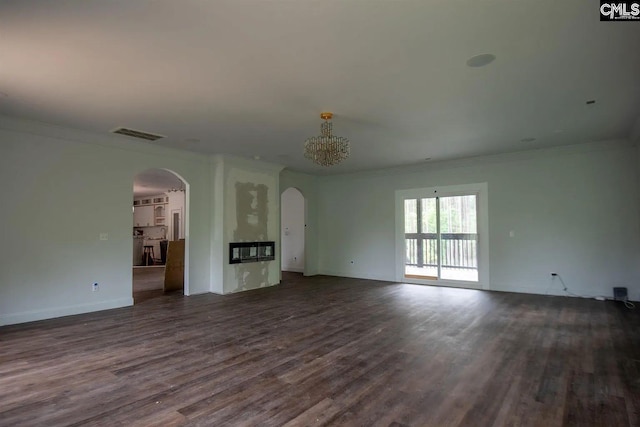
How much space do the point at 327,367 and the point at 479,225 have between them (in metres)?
5.34

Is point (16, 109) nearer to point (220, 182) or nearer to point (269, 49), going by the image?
point (220, 182)

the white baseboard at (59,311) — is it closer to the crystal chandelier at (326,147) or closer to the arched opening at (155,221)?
the arched opening at (155,221)

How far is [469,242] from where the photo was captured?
726 cm

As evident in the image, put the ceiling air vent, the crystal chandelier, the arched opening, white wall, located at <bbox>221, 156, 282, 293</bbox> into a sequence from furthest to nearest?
1. the arched opening
2. white wall, located at <bbox>221, 156, 282, 293</bbox>
3. the ceiling air vent
4. the crystal chandelier

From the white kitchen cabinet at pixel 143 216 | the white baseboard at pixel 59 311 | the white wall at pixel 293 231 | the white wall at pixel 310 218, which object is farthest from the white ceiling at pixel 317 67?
the white kitchen cabinet at pixel 143 216

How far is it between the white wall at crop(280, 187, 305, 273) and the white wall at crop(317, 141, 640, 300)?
127 inches

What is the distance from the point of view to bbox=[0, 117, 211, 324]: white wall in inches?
180

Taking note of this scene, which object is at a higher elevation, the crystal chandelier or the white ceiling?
the white ceiling

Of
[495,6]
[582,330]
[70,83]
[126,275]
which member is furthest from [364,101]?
[126,275]

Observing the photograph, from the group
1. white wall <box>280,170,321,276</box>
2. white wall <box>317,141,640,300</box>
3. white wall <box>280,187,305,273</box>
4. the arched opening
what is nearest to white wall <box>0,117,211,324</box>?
the arched opening

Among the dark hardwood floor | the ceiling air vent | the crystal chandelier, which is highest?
the ceiling air vent

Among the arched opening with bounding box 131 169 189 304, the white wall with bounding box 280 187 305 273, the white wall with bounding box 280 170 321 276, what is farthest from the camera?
the white wall with bounding box 280 187 305 273

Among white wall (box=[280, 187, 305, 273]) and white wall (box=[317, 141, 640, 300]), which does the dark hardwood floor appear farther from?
white wall (box=[280, 187, 305, 273])

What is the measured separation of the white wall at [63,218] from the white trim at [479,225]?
5.40 meters
